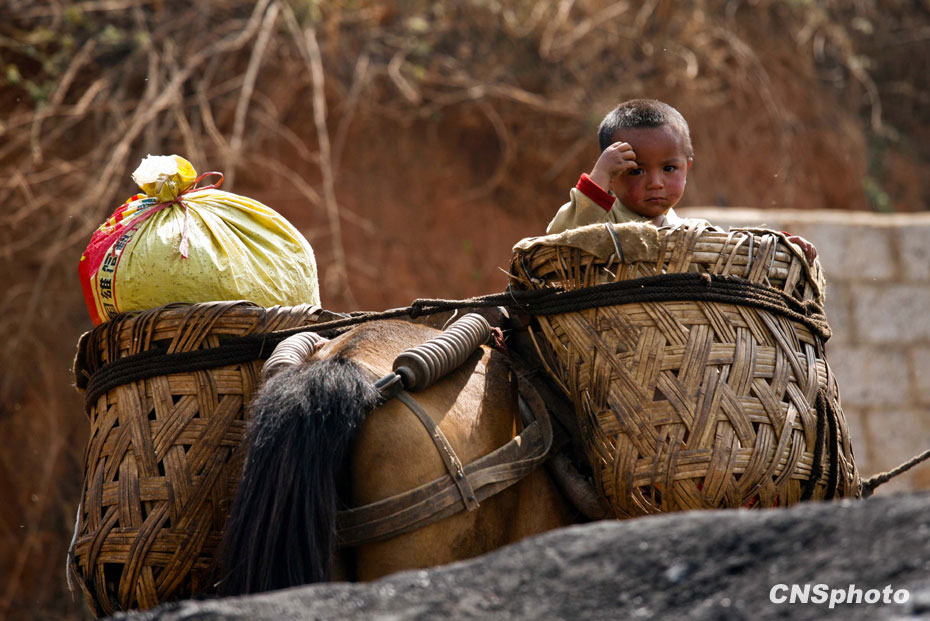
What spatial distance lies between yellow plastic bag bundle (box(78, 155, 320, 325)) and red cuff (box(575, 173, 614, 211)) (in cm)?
A: 84

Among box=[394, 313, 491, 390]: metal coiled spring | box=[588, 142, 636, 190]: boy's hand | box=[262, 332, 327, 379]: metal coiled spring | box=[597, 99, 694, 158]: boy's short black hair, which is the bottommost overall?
box=[394, 313, 491, 390]: metal coiled spring

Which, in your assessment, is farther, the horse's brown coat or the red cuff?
the red cuff

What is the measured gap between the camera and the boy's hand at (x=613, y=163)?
3.01m

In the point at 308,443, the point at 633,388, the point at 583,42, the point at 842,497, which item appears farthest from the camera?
the point at 583,42

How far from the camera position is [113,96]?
709 cm

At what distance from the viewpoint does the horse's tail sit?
6.80 feet

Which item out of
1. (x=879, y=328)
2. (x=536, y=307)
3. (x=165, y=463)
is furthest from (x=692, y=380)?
(x=879, y=328)

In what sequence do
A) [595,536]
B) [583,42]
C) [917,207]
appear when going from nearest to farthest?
[595,536]
[583,42]
[917,207]

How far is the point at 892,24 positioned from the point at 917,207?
Answer: 198 centimetres

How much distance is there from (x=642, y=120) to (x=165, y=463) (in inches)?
70.8

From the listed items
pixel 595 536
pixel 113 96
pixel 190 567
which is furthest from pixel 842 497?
pixel 113 96

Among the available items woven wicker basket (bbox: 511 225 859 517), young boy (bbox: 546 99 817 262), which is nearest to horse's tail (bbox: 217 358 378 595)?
woven wicker basket (bbox: 511 225 859 517)

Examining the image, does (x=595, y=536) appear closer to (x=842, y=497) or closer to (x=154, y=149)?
(x=842, y=497)

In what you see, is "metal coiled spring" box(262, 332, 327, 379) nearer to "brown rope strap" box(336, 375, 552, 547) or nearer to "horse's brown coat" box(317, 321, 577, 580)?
"horse's brown coat" box(317, 321, 577, 580)
